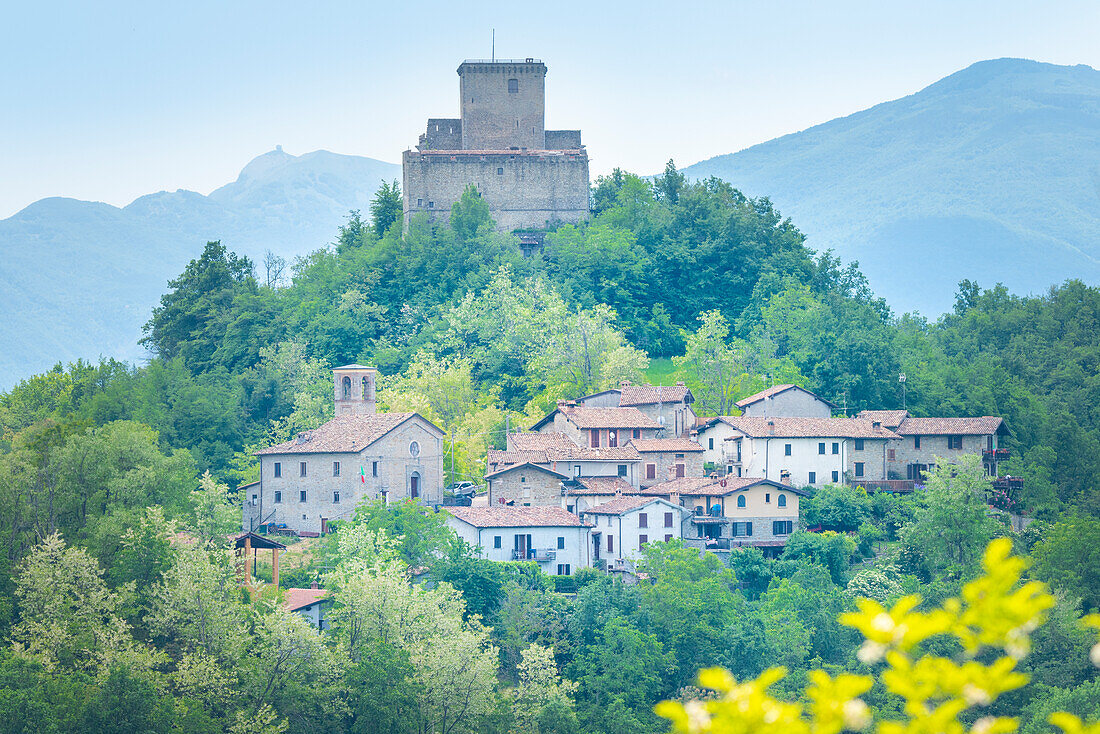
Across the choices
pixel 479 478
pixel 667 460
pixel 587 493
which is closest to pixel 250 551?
pixel 587 493

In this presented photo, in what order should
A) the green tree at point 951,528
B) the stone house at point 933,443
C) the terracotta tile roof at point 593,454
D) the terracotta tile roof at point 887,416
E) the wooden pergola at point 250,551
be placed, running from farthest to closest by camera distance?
the terracotta tile roof at point 887,416, the stone house at point 933,443, the terracotta tile roof at point 593,454, the green tree at point 951,528, the wooden pergola at point 250,551

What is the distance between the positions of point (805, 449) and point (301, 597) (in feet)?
72.5

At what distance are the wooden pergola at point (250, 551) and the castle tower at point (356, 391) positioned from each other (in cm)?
1056

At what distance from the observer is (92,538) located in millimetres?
49375

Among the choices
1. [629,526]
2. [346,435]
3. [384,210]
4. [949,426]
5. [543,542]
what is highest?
[384,210]

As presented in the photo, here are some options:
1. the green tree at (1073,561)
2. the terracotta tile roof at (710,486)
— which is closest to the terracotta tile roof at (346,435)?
the terracotta tile roof at (710,486)

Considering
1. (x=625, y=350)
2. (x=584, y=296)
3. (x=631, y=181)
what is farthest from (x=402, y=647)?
(x=631, y=181)

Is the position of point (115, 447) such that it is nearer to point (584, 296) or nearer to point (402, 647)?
point (402, 647)

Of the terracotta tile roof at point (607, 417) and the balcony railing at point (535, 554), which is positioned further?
the terracotta tile roof at point (607, 417)

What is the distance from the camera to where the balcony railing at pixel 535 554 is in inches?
2114

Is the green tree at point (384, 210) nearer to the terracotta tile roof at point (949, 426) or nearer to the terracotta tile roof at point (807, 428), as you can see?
the terracotta tile roof at point (807, 428)

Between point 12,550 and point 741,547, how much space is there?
2666 cm

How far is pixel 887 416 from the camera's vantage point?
63625 mm

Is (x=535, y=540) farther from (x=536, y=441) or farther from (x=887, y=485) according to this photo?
(x=887, y=485)
